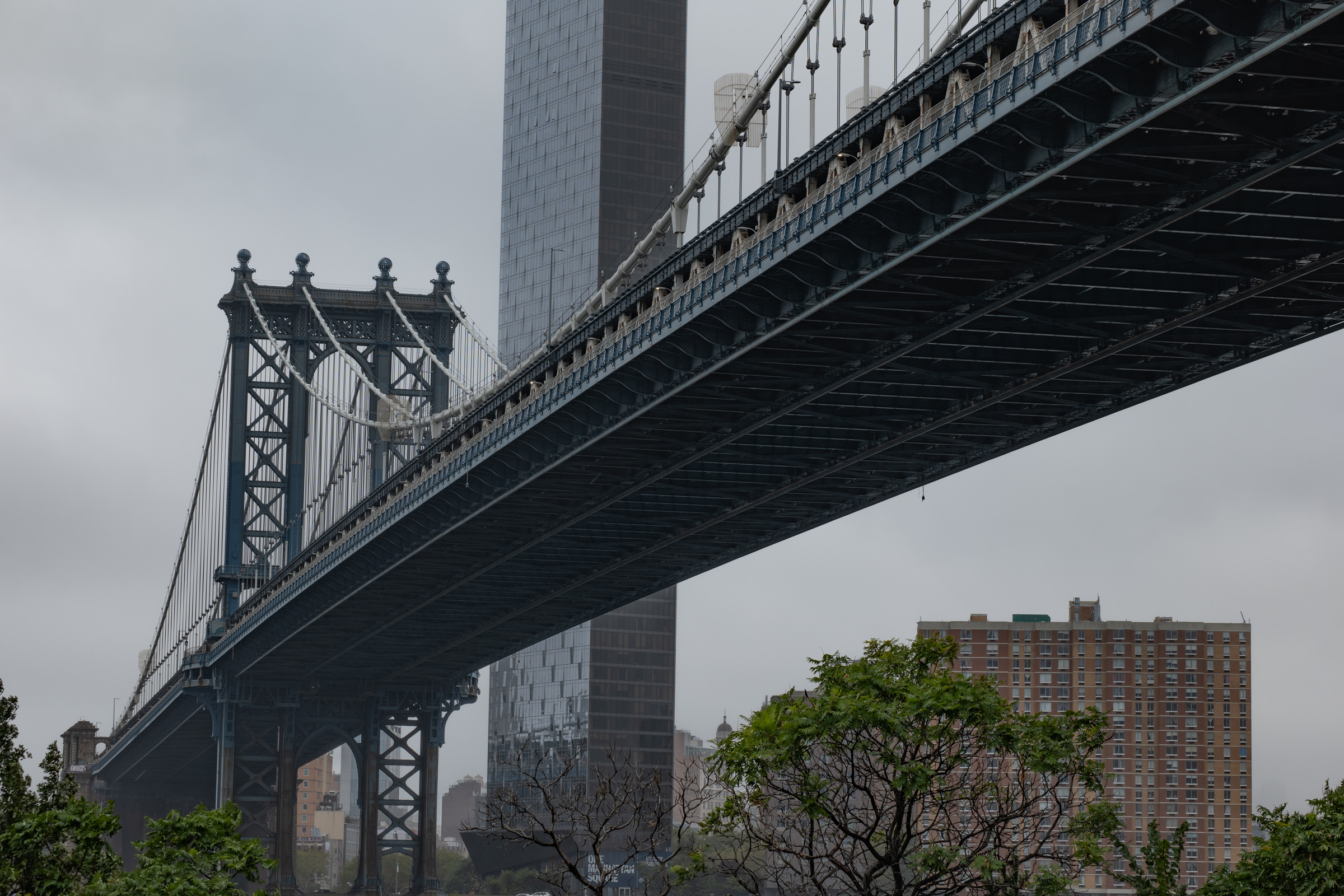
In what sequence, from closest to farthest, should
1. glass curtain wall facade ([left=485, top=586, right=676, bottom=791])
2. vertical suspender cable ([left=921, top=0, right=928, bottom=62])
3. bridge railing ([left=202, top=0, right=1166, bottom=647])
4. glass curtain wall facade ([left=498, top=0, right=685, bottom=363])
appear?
bridge railing ([left=202, top=0, right=1166, bottom=647]), vertical suspender cable ([left=921, top=0, right=928, bottom=62]), glass curtain wall facade ([left=485, top=586, right=676, bottom=791]), glass curtain wall facade ([left=498, top=0, right=685, bottom=363])

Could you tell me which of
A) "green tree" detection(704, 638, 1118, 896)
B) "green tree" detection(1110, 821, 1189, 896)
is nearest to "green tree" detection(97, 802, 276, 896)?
"green tree" detection(704, 638, 1118, 896)

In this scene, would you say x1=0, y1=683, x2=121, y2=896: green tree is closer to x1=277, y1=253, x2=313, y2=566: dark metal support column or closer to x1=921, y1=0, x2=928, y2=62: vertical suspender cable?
x1=921, y1=0, x2=928, y2=62: vertical suspender cable

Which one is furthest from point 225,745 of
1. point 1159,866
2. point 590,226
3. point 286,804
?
point 590,226

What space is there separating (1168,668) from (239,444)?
71904 mm

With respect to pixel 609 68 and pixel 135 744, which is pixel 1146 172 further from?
pixel 609 68

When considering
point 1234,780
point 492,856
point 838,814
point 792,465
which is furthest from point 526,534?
point 492,856

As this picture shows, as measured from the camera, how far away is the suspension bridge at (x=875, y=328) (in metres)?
34.0

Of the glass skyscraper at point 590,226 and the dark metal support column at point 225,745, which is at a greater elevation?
the glass skyscraper at point 590,226

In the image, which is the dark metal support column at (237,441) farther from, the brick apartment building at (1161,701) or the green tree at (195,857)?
the green tree at (195,857)

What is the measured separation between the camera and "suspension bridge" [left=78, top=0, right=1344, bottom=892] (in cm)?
3397

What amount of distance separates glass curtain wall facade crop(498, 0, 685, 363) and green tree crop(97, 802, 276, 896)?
14877cm

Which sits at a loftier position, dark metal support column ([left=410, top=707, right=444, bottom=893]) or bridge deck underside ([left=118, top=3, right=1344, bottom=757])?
bridge deck underside ([left=118, top=3, right=1344, bottom=757])

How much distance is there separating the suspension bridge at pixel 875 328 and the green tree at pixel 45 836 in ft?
60.0

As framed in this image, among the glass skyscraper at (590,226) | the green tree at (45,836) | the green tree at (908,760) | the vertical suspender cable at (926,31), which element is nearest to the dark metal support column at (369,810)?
the glass skyscraper at (590,226)
